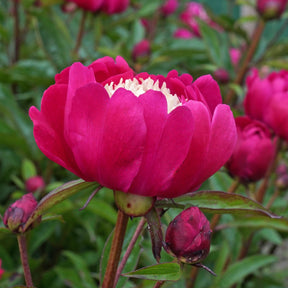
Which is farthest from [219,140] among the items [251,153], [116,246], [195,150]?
[251,153]

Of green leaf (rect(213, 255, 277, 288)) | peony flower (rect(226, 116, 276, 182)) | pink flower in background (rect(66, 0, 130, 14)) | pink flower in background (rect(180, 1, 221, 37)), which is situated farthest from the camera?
pink flower in background (rect(180, 1, 221, 37))

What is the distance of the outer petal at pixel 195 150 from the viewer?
1.25ft

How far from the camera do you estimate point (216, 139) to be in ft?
1.29

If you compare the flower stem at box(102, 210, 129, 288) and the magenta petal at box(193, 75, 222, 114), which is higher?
the magenta petal at box(193, 75, 222, 114)

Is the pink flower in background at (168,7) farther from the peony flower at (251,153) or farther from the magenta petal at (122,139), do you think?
the magenta petal at (122,139)

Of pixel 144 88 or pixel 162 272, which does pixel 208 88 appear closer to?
pixel 144 88

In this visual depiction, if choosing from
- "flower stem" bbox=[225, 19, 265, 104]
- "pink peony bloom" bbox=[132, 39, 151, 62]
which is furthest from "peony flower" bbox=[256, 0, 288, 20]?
"pink peony bloom" bbox=[132, 39, 151, 62]

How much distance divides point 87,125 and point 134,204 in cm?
8

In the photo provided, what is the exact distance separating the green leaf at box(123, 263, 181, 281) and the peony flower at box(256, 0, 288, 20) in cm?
103

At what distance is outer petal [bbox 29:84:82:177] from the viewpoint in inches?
15.7

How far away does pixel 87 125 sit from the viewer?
38 cm

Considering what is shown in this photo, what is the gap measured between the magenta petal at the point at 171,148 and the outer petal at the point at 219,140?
0.09 ft

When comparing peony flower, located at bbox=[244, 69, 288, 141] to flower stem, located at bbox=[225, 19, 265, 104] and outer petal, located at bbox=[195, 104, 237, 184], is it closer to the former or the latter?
outer petal, located at bbox=[195, 104, 237, 184]

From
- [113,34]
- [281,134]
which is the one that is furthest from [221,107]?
[113,34]
